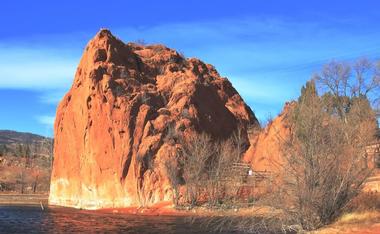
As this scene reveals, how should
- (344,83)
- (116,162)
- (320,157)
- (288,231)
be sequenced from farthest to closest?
(344,83) → (116,162) → (288,231) → (320,157)

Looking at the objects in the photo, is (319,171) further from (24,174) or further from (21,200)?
(24,174)

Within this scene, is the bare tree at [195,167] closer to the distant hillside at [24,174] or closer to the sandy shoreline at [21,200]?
the sandy shoreline at [21,200]

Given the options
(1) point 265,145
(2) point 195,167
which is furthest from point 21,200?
(1) point 265,145

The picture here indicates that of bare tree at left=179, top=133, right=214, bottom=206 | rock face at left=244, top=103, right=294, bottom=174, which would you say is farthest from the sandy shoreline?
rock face at left=244, top=103, right=294, bottom=174

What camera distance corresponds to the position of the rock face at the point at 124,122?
208 feet

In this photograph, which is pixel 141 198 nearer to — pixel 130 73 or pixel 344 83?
pixel 130 73

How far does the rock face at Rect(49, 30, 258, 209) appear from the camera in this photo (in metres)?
63.3

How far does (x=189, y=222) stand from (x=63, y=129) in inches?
1666

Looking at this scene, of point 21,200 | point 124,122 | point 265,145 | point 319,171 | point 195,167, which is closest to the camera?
point 319,171

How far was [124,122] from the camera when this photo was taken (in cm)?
6606

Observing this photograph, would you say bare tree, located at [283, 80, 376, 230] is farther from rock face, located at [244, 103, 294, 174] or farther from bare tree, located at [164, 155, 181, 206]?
rock face, located at [244, 103, 294, 174]

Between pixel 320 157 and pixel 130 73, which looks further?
pixel 130 73

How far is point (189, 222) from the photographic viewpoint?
43.7m

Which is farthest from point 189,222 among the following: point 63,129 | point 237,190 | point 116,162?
point 63,129
